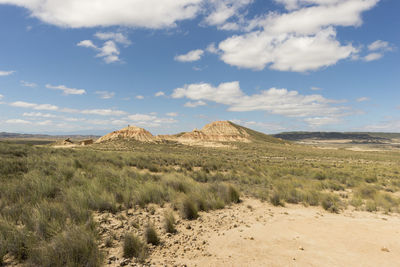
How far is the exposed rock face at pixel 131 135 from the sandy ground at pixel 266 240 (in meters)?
68.3

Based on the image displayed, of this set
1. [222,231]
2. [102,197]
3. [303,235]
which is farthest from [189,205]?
[303,235]

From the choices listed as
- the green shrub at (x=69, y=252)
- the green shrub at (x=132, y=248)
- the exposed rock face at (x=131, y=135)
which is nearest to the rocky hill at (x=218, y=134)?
the exposed rock face at (x=131, y=135)

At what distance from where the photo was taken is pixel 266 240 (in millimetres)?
5699

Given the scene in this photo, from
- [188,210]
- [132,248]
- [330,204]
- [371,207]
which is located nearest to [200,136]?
[330,204]

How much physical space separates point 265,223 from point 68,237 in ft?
18.6

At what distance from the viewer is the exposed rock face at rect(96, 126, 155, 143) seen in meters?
73.6

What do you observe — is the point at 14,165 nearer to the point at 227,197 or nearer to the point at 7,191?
the point at 7,191

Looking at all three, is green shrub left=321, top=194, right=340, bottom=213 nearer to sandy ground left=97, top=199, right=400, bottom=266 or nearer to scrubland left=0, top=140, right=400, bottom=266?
scrubland left=0, top=140, right=400, bottom=266

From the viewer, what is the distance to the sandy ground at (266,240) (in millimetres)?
4688

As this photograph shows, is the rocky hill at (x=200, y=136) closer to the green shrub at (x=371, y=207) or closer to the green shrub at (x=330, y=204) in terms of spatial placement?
the green shrub at (x=330, y=204)

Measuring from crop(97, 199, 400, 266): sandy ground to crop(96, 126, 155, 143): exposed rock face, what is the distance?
68.3 metres

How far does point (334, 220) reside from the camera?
300 inches

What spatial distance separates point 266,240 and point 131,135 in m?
75.0

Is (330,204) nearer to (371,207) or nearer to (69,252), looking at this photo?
(371,207)
